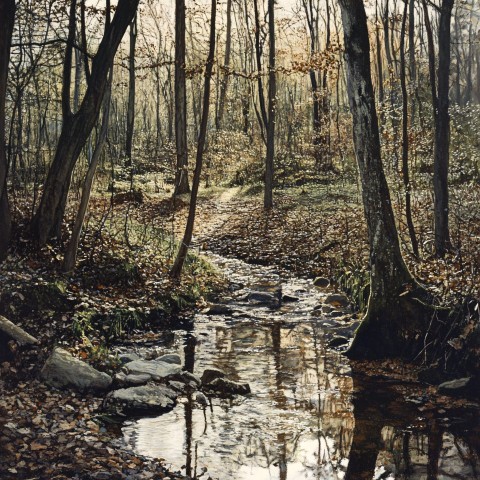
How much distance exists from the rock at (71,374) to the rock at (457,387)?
13.7 feet

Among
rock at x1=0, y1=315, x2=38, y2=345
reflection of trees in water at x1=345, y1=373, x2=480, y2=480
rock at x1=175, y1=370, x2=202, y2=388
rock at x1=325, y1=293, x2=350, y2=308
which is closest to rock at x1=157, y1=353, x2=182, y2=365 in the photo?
rock at x1=175, y1=370, x2=202, y2=388

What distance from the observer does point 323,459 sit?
591cm

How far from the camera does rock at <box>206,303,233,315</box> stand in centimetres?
1205

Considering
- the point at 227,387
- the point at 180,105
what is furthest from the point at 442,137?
the point at 180,105

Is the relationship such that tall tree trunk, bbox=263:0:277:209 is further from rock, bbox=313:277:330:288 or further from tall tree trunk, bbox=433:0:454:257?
tall tree trunk, bbox=433:0:454:257

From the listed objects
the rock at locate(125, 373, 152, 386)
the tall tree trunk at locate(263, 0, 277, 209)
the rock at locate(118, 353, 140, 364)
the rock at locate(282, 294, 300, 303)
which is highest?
the tall tree trunk at locate(263, 0, 277, 209)

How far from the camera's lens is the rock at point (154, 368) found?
8.12m

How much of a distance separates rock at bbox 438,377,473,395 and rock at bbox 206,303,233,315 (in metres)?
5.21

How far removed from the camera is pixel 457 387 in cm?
756

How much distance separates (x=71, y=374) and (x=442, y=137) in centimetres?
913

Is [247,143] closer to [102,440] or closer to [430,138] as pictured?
[430,138]

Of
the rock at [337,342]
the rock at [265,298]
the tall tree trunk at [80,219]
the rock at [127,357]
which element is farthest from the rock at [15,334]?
the rock at [265,298]

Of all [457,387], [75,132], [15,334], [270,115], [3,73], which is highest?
[270,115]

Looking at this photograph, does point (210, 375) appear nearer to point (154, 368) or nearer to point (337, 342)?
point (154, 368)
